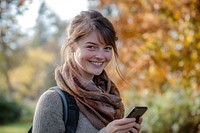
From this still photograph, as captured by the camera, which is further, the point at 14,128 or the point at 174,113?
the point at 14,128

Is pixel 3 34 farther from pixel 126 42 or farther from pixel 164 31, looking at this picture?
pixel 126 42

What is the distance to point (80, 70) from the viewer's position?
94.9 inches

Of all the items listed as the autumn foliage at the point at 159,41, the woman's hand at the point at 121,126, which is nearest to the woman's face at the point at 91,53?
the woman's hand at the point at 121,126

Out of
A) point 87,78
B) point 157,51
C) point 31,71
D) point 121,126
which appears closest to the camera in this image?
point 121,126

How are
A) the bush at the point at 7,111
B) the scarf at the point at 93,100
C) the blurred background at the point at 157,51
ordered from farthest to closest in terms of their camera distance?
the bush at the point at 7,111 → the blurred background at the point at 157,51 → the scarf at the point at 93,100

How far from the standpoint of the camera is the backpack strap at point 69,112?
2.17 metres

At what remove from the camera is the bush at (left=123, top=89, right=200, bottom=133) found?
7.10 m

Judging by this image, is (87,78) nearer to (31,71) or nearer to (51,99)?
(51,99)

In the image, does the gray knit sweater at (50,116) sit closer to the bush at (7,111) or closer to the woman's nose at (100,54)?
the woman's nose at (100,54)

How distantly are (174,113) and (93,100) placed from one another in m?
5.35

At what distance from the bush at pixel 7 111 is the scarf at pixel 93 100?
2439cm

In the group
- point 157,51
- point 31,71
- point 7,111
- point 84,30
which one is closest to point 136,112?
point 84,30

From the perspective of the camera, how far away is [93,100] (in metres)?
2.36

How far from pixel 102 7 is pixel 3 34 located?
13.4 feet
